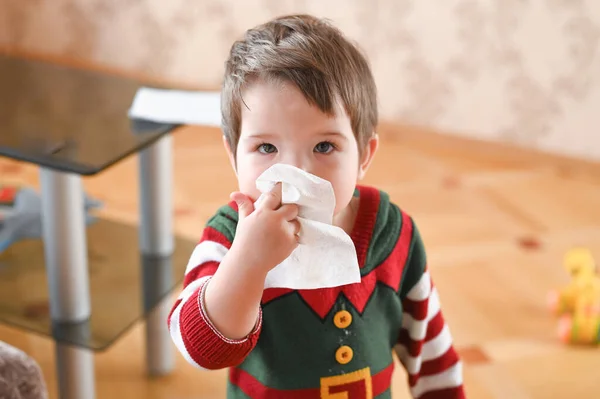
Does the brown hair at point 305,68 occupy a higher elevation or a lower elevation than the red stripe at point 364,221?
higher

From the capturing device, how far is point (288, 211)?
77 centimetres

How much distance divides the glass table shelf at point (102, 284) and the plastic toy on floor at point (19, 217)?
0.06 m

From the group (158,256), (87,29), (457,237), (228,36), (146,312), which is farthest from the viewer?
(87,29)

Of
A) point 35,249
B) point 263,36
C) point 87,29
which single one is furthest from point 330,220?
point 87,29

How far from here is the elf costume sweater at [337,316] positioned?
2.81ft

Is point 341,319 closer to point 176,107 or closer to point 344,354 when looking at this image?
point 344,354

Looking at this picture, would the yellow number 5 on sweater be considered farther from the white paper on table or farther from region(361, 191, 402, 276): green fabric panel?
Result: the white paper on table

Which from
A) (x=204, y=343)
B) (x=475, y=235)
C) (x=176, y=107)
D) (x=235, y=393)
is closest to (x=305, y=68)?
(x=204, y=343)

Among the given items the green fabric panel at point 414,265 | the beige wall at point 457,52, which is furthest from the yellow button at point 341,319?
the beige wall at point 457,52

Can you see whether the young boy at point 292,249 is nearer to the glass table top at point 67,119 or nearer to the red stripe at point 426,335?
the red stripe at point 426,335

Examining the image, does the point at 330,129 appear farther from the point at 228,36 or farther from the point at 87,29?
the point at 87,29

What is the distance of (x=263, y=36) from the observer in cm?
82

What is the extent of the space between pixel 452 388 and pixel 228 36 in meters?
2.23

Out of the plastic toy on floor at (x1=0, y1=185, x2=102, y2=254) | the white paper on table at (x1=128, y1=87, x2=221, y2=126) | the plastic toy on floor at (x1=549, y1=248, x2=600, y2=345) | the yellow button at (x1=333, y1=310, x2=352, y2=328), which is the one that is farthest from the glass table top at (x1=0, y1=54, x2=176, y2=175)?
the plastic toy on floor at (x1=549, y1=248, x2=600, y2=345)
